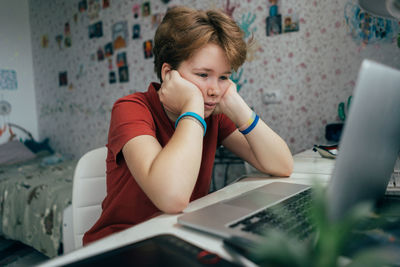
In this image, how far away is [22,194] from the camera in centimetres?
216

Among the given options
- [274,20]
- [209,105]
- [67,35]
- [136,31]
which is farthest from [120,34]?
[209,105]

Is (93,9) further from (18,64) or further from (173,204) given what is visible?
(173,204)

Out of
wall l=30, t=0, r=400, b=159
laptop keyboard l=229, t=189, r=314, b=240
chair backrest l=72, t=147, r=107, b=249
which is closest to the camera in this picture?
laptop keyboard l=229, t=189, r=314, b=240

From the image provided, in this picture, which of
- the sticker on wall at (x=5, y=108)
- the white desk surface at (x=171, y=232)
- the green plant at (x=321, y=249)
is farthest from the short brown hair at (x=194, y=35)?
the sticker on wall at (x=5, y=108)

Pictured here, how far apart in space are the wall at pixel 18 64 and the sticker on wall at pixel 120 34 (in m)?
1.43

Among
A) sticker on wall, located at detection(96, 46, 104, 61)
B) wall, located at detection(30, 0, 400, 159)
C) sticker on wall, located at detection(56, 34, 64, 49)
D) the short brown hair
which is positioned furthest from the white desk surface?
sticker on wall, located at detection(56, 34, 64, 49)

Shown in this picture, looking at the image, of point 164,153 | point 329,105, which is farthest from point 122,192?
point 329,105

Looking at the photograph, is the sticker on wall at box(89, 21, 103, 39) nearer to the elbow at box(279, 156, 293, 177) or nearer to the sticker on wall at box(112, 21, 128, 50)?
the sticker on wall at box(112, 21, 128, 50)

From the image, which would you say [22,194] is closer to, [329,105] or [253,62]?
[253,62]

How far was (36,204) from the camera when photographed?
2.03 metres

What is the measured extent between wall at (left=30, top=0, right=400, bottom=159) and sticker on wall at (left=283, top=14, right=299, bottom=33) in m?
0.03

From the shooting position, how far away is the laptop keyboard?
498 millimetres

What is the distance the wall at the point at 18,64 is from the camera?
3379mm

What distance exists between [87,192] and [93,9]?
8.42 feet
